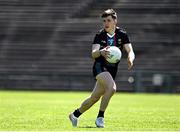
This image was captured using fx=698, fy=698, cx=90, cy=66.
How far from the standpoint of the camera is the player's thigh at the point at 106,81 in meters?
11.7

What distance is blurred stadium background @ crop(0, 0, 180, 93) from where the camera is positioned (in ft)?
124

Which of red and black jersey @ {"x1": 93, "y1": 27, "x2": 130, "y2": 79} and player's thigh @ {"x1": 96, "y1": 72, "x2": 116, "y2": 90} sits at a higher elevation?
red and black jersey @ {"x1": 93, "y1": 27, "x2": 130, "y2": 79}

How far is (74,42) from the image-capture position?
4047 cm

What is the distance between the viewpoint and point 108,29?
38.8 feet

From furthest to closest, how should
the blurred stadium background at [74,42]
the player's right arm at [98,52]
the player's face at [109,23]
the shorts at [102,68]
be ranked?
1. the blurred stadium background at [74,42]
2. the shorts at [102,68]
3. the player's face at [109,23]
4. the player's right arm at [98,52]

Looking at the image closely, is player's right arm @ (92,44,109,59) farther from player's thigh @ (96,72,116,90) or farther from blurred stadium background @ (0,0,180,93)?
blurred stadium background @ (0,0,180,93)

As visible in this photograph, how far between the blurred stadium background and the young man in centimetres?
2424

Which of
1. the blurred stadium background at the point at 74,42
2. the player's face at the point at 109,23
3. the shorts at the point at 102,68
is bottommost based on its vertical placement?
the blurred stadium background at the point at 74,42

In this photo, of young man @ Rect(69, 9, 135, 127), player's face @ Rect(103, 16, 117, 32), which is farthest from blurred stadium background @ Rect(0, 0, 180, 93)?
player's face @ Rect(103, 16, 117, 32)

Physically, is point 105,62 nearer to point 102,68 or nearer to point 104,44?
point 102,68

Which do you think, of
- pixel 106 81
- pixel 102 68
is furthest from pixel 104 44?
pixel 106 81

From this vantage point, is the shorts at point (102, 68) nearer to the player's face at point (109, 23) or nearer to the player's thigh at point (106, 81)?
the player's thigh at point (106, 81)

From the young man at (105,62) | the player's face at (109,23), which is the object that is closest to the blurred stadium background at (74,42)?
the young man at (105,62)

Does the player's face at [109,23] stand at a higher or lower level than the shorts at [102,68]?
higher
